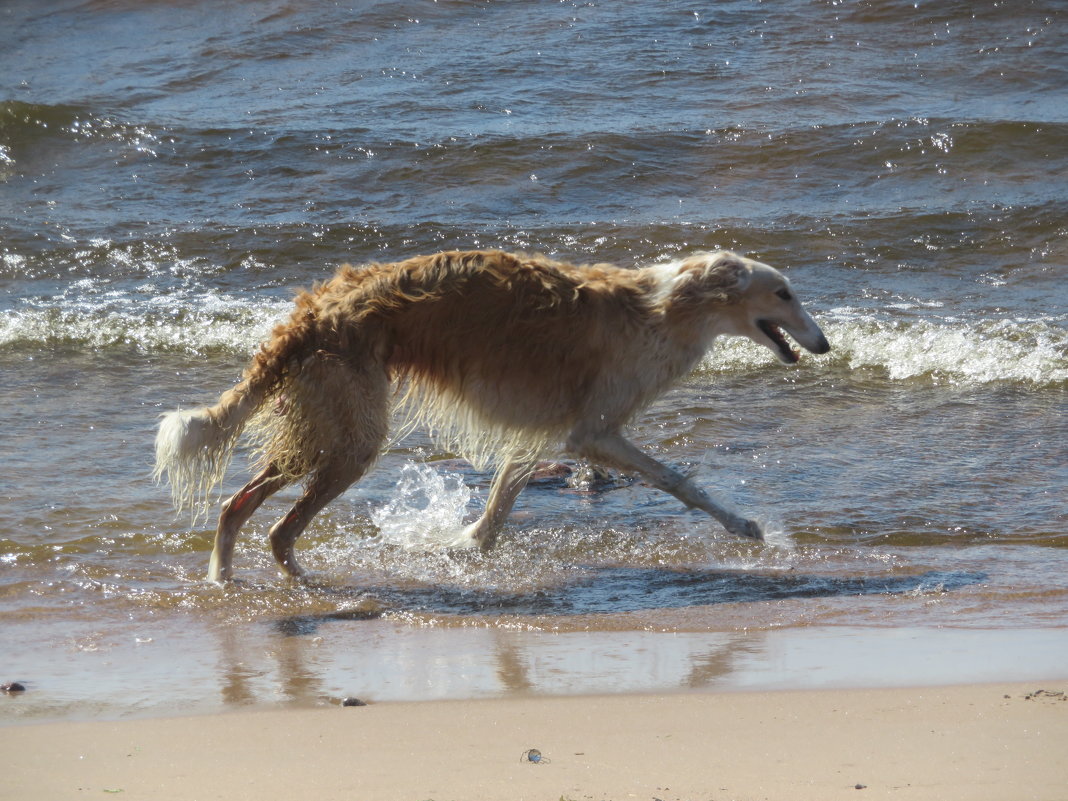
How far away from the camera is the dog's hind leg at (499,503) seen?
6246mm

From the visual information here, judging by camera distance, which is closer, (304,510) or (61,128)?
(304,510)

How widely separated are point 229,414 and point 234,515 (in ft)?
1.45

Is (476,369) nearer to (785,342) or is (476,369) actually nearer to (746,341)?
(785,342)

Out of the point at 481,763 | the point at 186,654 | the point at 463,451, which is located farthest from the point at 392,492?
the point at 481,763

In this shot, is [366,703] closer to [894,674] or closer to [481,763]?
[481,763]

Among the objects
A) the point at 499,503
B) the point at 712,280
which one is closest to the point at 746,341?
the point at 712,280

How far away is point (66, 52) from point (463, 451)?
48.1 feet

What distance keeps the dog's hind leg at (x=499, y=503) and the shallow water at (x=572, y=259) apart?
0.11 meters

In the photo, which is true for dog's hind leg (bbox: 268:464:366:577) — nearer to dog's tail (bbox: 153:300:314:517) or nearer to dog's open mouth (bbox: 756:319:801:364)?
dog's tail (bbox: 153:300:314:517)

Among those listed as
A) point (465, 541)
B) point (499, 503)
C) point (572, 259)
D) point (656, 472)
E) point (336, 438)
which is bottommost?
point (465, 541)

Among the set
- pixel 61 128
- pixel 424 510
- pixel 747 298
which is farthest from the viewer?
pixel 61 128

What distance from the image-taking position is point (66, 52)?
18828mm

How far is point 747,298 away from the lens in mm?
6352

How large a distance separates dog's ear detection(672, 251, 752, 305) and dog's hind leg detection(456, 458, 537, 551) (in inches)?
42.5
